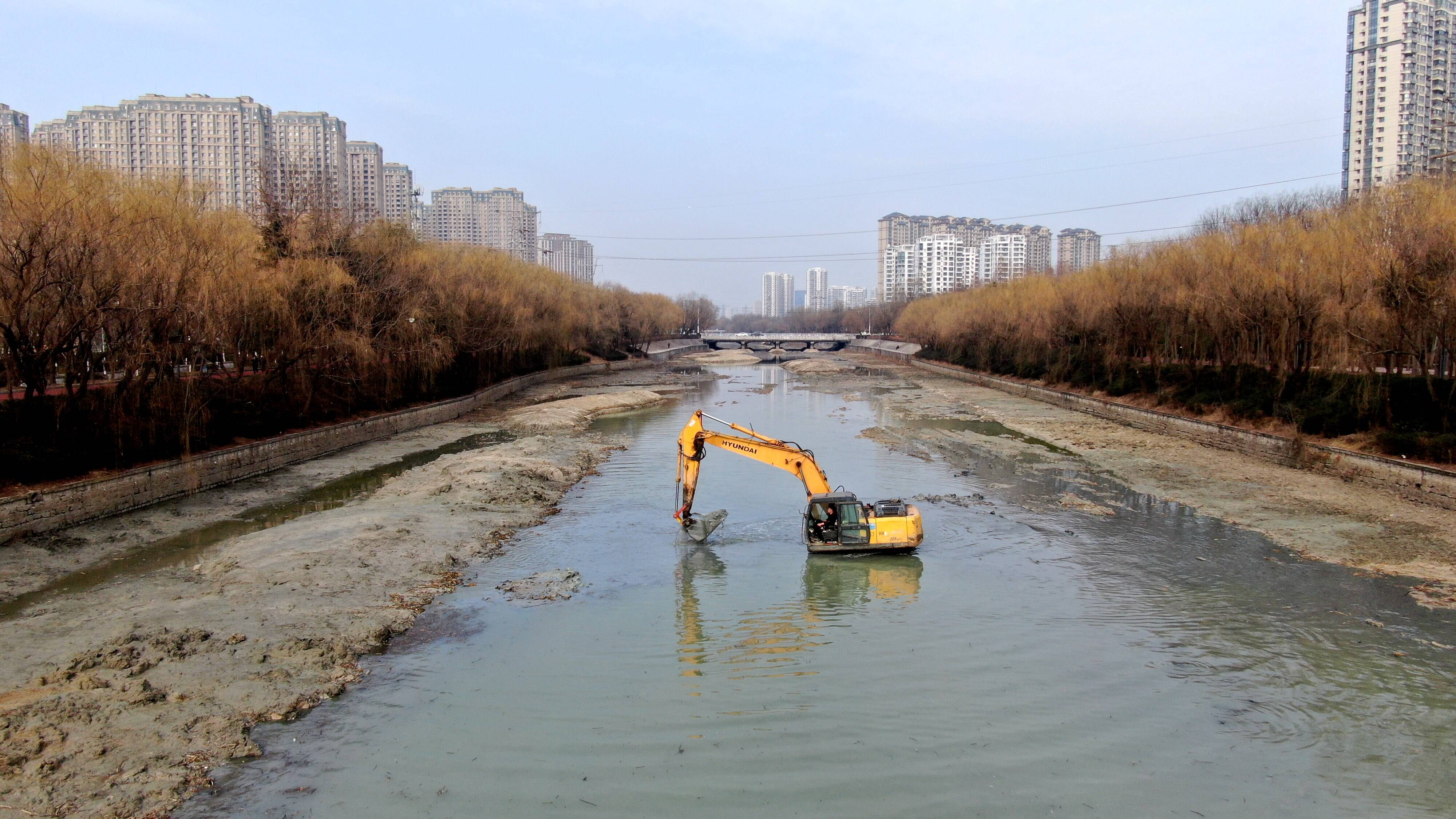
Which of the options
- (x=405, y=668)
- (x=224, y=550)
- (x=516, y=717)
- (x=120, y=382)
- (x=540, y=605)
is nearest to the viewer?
(x=516, y=717)

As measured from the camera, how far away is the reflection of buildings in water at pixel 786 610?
10.8 m

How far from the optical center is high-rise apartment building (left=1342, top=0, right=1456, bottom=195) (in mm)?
65812

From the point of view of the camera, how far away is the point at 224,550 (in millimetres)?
15438

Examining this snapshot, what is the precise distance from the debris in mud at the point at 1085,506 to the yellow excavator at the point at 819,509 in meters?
5.55

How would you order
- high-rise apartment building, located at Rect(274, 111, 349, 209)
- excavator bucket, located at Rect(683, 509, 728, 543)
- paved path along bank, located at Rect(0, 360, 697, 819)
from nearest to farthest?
paved path along bank, located at Rect(0, 360, 697, 819), excavator bucket, located at Rect(683, 509, 728, 543), high-rise apartment building, located at Rect(274, 111, 349, 209)

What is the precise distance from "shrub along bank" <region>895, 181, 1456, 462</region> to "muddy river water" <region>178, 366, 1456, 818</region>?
9794 millimetres

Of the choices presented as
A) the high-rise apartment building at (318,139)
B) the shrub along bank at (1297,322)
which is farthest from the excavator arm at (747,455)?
the high-rise apartment building at (318,139)

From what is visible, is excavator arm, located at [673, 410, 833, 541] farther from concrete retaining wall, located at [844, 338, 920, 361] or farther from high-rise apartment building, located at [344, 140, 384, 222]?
high-rise apartment building, located at [344, 140, 384, 222]

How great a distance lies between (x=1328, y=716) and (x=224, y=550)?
16152 millimetres

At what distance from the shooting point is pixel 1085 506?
20.1 m

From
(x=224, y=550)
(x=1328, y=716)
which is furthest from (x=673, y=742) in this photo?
(x=224, y=550)

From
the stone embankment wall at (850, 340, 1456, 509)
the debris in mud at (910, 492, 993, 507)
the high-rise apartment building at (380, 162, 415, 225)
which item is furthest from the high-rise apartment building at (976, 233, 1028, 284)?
the debris in mud at (910, 492, 993, 507)

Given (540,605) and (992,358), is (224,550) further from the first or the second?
(992,358)

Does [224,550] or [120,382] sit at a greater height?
[120,382]
